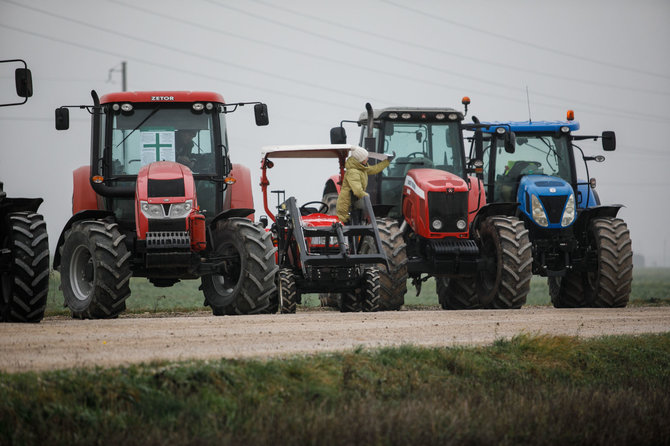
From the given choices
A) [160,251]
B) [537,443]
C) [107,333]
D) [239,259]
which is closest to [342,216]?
[239,259]

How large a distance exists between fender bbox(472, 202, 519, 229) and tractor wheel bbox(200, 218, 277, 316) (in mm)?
4813

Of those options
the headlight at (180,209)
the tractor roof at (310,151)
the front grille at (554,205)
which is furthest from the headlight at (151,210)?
the front grille at (554,205)

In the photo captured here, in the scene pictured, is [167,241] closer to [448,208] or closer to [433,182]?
[433,182]

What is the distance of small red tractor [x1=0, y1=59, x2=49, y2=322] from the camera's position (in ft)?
41.5

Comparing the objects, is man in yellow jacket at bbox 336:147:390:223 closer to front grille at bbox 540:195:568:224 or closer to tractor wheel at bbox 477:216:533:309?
tractor wheel at bbox 477:216:533:309

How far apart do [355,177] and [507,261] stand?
267 centimetres

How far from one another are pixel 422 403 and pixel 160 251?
6342mm

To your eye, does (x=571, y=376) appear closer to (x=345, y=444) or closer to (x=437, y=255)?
(x=345, y=444)

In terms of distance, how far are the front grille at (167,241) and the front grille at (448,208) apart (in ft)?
15.0

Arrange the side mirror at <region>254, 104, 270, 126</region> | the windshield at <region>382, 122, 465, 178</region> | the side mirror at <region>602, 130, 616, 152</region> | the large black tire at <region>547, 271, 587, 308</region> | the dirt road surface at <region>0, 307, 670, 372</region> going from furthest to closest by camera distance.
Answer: the large black tire at <region>547, 271, 587, 308</region>, the side mirror at <region>602, 130, 616, 152</region>, the windshield at <region>382, 122, 465, 178</region>, the side mirror at <region>254, 104, 270, 126</region>, the dirt road surface at <region>0, 307, 670, 372</region>

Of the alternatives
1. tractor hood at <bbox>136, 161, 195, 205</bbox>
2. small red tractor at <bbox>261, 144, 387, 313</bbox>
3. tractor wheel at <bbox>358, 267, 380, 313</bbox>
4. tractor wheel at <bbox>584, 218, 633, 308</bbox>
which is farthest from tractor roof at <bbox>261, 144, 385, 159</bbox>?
tractor wheel at <bbox>584, 218, 633, 308</bbox>

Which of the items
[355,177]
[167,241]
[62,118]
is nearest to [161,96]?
[62,118]

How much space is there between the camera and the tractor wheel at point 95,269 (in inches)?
535

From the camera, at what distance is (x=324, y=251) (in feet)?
56.2
